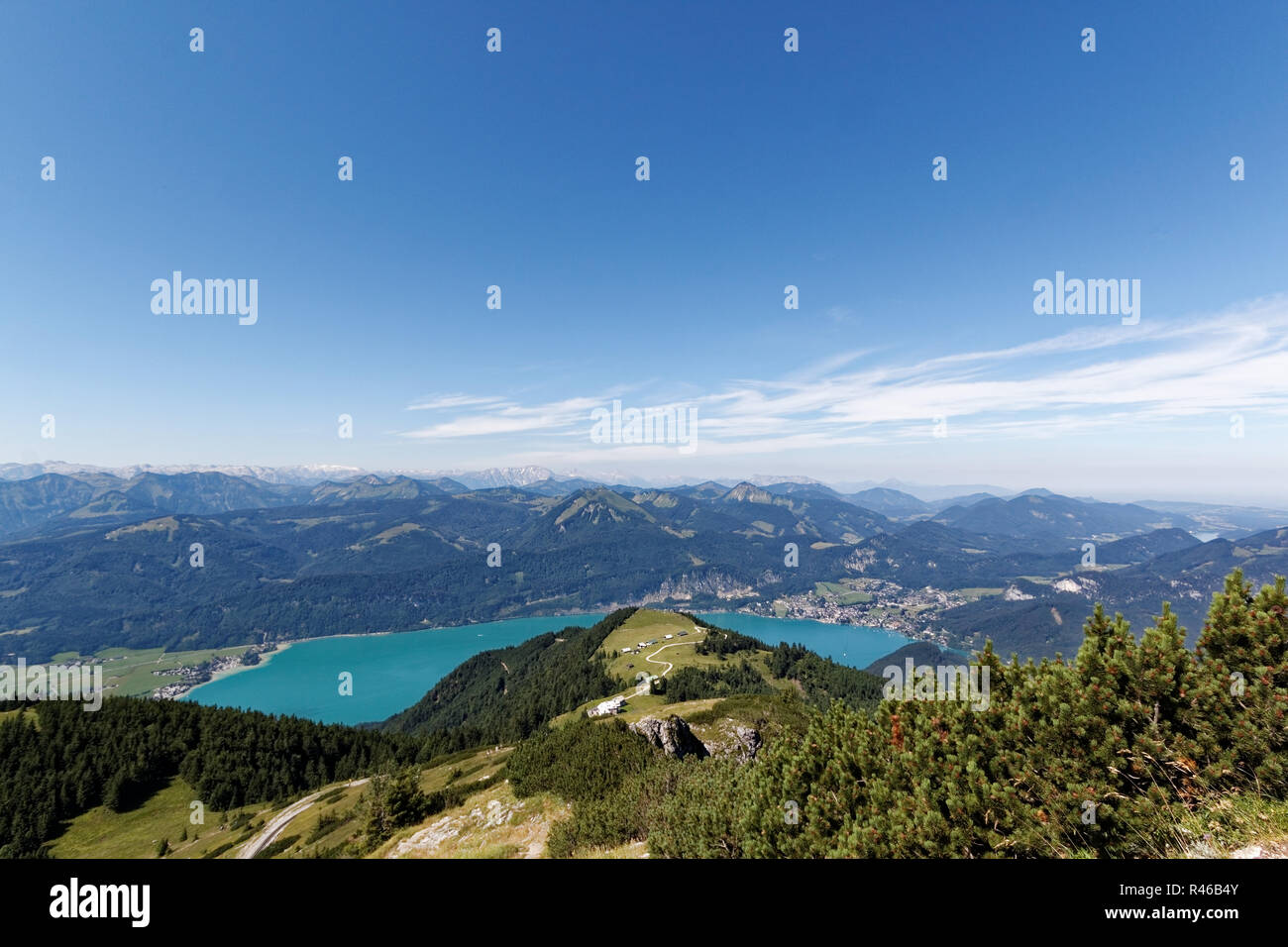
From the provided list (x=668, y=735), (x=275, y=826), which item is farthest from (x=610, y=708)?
(x=275, y=826)

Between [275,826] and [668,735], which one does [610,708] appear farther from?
[275,826]

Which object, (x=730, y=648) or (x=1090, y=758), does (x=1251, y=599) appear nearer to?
(x=1090, y=758)

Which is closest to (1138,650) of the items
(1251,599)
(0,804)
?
(1251,599)

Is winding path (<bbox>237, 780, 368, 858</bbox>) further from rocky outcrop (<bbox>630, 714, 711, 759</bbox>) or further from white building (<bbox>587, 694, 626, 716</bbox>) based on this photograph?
rocky outcrop (<bbox>630, 714, 711, 759</bbox>)

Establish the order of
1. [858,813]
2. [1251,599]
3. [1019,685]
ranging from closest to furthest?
[1251,599], [858,813], [1019,685]

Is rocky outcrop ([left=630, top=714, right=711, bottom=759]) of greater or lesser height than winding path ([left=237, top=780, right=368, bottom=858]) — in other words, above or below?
above

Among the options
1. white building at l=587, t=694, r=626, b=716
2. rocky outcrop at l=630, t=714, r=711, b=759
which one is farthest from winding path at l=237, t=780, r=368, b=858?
rocky outcrop at l=630, t=714, r=711, b=759

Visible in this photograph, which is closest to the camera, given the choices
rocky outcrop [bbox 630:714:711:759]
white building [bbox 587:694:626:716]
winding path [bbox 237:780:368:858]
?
rocky outcrop [bbox 630:714:711:759]
